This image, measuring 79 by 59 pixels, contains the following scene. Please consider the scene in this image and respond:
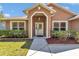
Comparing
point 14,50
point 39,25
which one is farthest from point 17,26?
point 14,50

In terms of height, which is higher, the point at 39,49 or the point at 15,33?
the point at 15,33

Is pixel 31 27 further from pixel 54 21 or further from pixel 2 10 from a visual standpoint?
pixel 2 10

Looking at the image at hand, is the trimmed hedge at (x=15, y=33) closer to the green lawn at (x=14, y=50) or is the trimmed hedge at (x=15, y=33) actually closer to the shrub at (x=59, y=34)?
the shrub at (x=59, y=34)

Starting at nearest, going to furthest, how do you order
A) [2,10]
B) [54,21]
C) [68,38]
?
[68,38]
[54,21]
[2,10]

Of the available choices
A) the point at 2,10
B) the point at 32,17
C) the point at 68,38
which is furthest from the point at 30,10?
the point at 2,10

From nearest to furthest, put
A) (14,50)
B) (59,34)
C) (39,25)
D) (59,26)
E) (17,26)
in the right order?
1. (14,50)
2. (59,34)
3. (59,26)
4. (17,26)
5. (39,25)

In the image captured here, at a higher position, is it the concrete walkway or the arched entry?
the arched entry

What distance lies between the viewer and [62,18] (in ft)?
75.4

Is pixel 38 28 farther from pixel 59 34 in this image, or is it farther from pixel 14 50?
pixel 14 50

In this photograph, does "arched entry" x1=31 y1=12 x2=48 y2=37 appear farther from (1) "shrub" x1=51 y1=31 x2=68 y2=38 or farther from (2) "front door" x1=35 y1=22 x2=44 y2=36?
(1) "shrub" x1=51 y1=31 x2=68 y2=38

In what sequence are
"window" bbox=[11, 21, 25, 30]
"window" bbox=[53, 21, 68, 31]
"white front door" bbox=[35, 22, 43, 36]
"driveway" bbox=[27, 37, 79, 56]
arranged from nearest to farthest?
"driveway" bbox=[27, 37, 79, 56] < "window" bbox=[53, 21, 68, 31] < "window" bbox=[11, 21, 25, 30] < "white front door" bbox=[35, 22, 43, 36]

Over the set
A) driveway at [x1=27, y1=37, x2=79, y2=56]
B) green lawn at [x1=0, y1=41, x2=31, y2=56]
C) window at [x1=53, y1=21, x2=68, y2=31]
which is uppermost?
window at [x1=53, y1=21, x2=68, y2=31]

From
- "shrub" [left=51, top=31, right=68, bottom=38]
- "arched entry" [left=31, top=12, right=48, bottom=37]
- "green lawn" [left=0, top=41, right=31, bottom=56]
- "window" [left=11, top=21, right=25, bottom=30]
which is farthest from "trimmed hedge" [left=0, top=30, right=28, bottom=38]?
Result: "green lawn" [left=0, top=41, right=31, bottom=56]

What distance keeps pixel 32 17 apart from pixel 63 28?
169 inches
